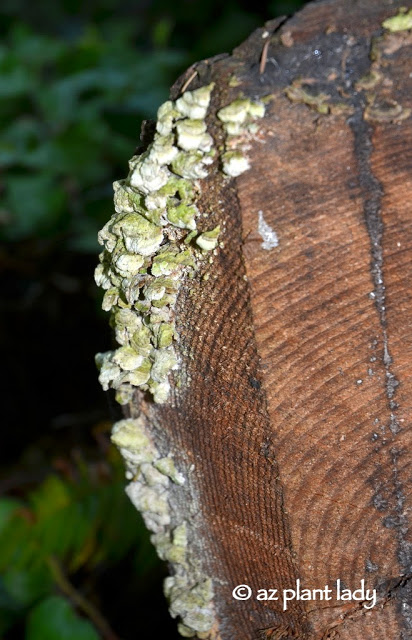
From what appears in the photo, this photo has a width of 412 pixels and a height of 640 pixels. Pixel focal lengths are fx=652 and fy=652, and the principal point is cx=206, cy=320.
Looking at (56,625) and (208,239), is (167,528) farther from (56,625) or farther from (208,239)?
(56,625)

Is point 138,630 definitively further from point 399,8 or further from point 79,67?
point 79,67

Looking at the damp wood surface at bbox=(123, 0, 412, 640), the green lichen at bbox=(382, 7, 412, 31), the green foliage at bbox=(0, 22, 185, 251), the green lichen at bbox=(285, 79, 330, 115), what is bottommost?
the damp wood surface at bbox=(123, 0, 412, 640)

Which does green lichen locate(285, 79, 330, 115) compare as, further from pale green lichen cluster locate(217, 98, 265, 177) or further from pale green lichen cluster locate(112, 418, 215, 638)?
pale green lichen cluster locate(112, 418, 215, 638)

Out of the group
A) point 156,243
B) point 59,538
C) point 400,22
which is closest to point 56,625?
point 59,538

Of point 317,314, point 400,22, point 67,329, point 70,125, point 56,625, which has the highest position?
point 70,125

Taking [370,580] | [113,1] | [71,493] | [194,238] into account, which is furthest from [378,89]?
[113,1]

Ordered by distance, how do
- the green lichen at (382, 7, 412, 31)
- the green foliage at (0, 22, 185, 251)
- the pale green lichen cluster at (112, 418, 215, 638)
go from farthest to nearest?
the green foliage at (0, 22, 185, 251)
the pale green lichen cluster at (112, 418, 215, 638)
the green lichen at (382, 7, 412, 31)

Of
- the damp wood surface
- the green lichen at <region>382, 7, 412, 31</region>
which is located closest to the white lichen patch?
the damp wood surface
